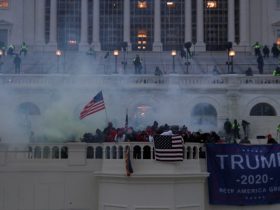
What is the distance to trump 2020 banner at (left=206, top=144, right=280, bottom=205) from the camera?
2398 cm

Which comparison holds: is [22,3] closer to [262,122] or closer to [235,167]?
[262,122]

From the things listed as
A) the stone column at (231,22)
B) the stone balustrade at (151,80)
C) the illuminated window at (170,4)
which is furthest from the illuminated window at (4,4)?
the stone balustrade at (151,80)

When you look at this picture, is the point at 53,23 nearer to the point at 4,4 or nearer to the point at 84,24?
the point at 84,24

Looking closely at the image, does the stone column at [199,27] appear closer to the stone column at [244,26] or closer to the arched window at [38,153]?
the stone column at [244,26]

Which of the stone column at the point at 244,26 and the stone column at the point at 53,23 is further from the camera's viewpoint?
the stone column at the point at 244,26

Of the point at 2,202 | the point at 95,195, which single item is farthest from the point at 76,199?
the point at 2,202

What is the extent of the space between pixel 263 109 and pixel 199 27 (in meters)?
25.6

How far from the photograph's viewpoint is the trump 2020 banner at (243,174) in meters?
24.0

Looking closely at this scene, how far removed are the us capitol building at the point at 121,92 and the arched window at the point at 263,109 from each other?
7 centimetres

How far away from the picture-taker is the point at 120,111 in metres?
41.1

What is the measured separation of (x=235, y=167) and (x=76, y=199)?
17.5 ft

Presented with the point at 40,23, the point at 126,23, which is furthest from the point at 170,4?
the point at 40,23

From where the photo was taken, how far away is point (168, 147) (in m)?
22.4

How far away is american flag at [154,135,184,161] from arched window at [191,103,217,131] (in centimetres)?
2041
